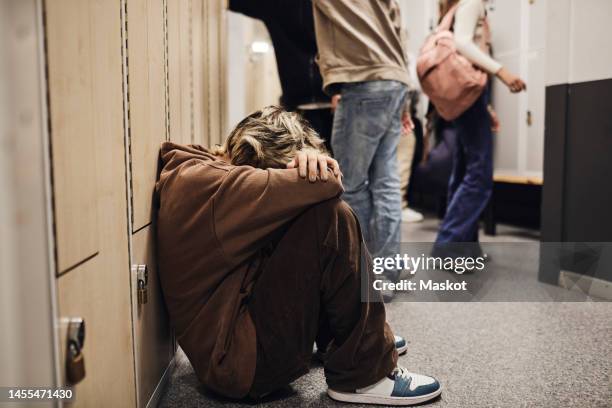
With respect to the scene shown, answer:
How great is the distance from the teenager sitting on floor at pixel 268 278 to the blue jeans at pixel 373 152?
74cm

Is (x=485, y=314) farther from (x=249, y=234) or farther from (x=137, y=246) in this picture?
(x=137, y=246)

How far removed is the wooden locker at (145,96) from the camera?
2.77ft

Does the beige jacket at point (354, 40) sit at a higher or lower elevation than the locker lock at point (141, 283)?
higher

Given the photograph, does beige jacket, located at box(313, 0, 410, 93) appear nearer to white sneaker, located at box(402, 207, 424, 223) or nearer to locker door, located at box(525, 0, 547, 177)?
locker door, located at box(525, 0, 547, 177)

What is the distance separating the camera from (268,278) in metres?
0.96

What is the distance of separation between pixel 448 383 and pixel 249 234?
592 mm

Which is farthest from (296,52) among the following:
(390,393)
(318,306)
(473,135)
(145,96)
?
(390,393)

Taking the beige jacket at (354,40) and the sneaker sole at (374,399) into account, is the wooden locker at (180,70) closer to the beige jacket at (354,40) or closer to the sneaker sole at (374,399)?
the beige jacket at (354,40)

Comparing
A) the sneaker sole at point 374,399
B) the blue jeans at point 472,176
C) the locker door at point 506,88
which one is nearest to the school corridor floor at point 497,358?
the sneaker sole at point 374,399

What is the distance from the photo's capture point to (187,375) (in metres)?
1.18

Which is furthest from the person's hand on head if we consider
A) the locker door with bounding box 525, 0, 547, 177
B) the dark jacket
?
the locker door with bounding box 525, 0, 547, 177

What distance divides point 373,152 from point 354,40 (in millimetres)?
374

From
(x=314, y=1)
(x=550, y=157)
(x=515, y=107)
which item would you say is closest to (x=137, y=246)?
(x=314, y=1)

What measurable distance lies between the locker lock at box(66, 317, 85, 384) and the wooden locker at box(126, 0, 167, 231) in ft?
0.93
